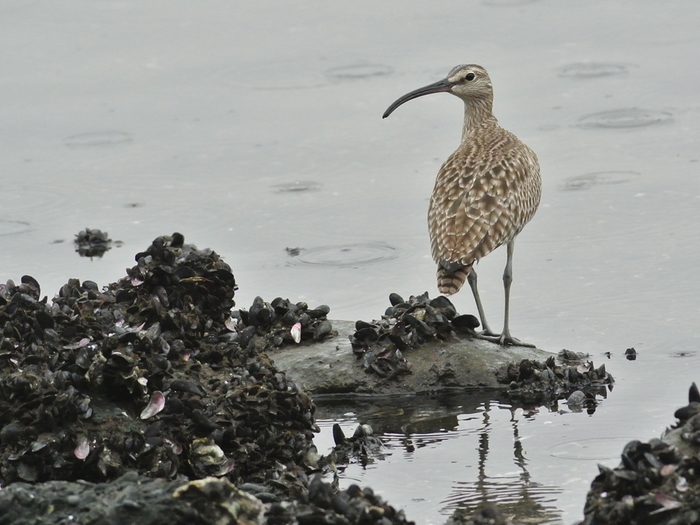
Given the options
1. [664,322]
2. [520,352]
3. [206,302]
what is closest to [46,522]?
[206,302]

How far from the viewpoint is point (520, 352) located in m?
9.09

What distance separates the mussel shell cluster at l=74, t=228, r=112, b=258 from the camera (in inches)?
462

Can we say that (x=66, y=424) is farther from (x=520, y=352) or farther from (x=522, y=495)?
(x=520, y=352)

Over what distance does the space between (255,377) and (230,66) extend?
899 cm

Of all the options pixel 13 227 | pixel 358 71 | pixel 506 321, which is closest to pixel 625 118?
pixel 358 71

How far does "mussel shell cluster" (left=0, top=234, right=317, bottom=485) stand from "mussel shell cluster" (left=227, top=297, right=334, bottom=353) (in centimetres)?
88

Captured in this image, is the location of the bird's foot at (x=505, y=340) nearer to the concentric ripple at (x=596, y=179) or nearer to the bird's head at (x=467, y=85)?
the bird's head at (x=467, y=85)

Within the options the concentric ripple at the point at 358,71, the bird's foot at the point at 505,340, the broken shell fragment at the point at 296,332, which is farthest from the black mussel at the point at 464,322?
the concentric ripple at the point at 358,71

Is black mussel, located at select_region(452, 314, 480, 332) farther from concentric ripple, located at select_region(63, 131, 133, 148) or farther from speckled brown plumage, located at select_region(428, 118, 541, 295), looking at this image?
concentric ripple, located at select_region(63, 131, 133, 148)

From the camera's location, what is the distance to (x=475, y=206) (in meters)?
10.0

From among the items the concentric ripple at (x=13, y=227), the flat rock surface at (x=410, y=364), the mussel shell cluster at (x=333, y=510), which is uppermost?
the concentric ripple at (x=13, y=227)

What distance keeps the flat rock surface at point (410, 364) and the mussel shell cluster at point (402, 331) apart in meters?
0.05

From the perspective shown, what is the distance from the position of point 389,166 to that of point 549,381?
198 inches

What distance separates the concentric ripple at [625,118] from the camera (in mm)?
13883
